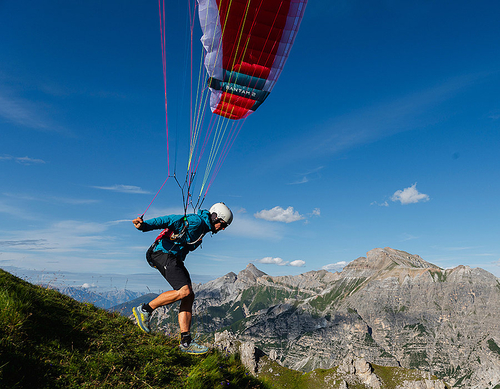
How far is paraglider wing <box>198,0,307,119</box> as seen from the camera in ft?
42.7

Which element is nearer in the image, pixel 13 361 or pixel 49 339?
pixel 13 361

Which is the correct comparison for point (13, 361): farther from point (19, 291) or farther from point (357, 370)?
point (357, 370)

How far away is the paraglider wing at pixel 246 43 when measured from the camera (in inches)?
513

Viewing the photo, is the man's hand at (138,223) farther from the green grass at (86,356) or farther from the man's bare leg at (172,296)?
the green grass at (86,356)

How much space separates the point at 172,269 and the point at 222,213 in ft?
6.06

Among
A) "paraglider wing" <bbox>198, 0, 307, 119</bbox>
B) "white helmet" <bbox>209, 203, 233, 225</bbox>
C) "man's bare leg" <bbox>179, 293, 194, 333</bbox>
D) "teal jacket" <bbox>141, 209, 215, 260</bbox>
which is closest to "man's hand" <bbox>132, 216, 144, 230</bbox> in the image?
"teal jacket" <bbox>141, 209, 215, 260</bbox>

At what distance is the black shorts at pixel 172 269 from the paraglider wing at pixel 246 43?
10147mm

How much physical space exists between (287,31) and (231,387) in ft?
47.9

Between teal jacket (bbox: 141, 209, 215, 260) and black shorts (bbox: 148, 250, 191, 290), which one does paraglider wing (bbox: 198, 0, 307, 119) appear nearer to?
teal jacket (bbox: 141, 209, 215, 260)

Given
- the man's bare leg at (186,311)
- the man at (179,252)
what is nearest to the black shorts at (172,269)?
the man at (179,252)

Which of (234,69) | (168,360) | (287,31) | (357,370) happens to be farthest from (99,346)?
(357,370)

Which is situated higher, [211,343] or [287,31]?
[287,31]

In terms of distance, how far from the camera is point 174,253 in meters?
6.84

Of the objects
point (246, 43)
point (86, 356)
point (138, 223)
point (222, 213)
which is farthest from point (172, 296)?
point (246, 43)
